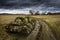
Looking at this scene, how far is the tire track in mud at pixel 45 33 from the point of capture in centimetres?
305

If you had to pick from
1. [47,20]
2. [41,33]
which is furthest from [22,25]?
[47,20]

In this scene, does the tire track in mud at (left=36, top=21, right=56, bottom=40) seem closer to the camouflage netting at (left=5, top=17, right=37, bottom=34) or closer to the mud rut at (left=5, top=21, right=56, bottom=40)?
the mud rut at (left=5, top=21, right=56, bottom=40)

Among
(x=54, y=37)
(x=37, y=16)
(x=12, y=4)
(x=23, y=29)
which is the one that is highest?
(x=12, y=4)

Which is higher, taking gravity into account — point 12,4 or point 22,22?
point 12,4

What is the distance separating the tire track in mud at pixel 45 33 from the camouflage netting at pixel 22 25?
19 cm

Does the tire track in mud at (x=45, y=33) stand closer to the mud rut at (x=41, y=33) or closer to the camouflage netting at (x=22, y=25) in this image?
the mud rut at (x=41, y=33)

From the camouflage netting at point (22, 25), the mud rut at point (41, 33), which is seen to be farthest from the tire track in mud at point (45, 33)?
the camouflage netting at point (22, 25)

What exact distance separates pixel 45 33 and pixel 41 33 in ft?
0.28

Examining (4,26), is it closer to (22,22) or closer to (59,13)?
(22,22)

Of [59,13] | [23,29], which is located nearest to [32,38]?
[23,29]

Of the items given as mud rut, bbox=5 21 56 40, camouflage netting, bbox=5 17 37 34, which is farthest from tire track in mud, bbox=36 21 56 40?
camouflage netting, bbox=5 17 37 34

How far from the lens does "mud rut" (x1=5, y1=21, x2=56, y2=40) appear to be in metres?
3.06

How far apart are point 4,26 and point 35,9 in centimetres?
75

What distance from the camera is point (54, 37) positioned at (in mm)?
3088
